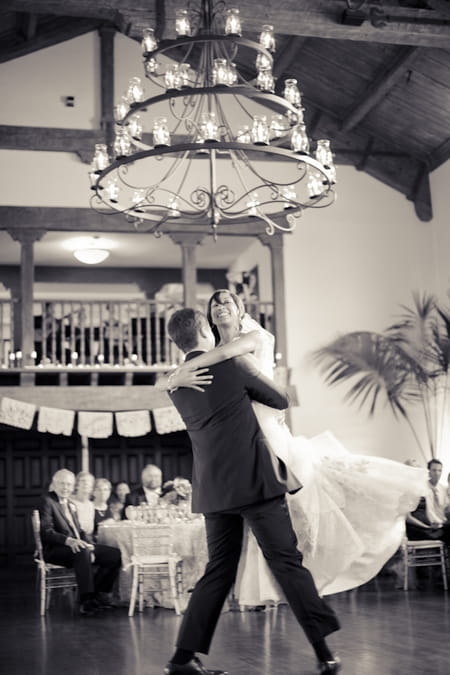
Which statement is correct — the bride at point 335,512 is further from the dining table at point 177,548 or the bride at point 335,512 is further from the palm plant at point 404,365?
the palm plant at point 404,365

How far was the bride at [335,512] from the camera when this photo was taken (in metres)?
5.58

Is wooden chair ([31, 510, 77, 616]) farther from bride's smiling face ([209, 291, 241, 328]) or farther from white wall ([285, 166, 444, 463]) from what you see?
white wall ([285, 166, 444, 463])

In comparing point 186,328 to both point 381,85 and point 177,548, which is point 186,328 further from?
point 381,85

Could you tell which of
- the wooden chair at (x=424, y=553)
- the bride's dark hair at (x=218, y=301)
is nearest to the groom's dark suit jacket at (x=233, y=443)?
the bride's dark hair at (x=218, y=301)

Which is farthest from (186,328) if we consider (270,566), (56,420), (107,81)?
(107,81)

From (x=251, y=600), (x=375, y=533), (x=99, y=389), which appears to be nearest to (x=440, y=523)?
(x=375, y=533)

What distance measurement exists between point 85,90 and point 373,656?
392 inches

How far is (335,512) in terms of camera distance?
5742 mm

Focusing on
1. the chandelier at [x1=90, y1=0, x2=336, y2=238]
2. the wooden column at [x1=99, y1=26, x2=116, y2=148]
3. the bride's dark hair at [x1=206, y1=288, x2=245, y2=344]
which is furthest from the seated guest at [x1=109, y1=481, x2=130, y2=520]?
the bride's dark hair at [x1=206, y1=288, x2=245, y2=344]

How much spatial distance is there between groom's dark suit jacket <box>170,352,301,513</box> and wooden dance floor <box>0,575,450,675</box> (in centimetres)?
101

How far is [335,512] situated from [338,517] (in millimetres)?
54

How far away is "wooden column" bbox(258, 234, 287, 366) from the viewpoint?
41.4 ft

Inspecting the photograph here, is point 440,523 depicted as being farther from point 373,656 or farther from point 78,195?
point 78,195

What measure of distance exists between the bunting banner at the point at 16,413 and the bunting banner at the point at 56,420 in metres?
0.15
